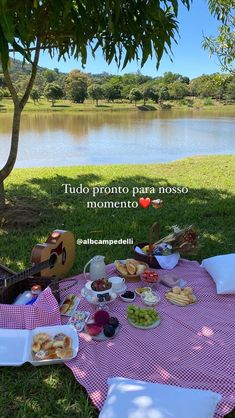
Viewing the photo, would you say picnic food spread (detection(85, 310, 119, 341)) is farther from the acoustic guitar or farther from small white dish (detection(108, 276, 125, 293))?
the acoustic guitar

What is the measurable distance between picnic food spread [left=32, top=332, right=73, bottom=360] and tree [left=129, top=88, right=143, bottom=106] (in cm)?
4779

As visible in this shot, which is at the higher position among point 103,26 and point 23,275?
point 103,26

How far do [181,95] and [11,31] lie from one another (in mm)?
55475

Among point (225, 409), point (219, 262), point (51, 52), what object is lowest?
point (225, 409)

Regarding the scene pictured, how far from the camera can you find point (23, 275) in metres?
2.37

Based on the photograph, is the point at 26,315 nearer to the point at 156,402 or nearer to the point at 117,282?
the point at 117,282

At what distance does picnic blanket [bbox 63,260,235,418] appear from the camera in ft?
6.00

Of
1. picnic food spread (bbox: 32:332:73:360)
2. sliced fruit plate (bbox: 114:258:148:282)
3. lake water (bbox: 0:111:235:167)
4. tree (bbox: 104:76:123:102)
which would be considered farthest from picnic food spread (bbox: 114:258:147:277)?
tree (bbox: 104:76:123:102)

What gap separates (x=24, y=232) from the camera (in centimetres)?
383

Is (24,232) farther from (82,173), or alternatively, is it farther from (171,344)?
(82,173)

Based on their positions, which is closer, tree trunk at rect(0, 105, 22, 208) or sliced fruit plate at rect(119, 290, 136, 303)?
sliced fruit plate at rect(119, 290, 136, 303)

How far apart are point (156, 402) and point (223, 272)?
4.40ft

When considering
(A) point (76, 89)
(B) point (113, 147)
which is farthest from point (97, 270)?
(A) point (76, 89)

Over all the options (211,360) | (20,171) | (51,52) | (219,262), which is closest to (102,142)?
(20,171)
